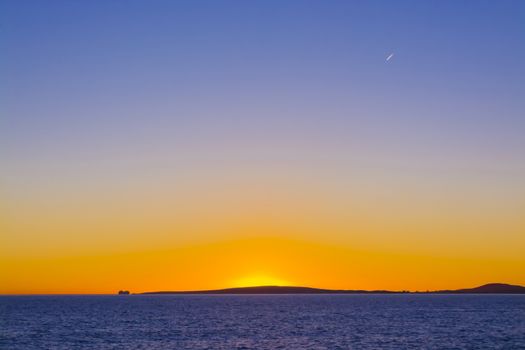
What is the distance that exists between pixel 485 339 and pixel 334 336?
705 inches

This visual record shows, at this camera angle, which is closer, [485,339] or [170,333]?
[485,339]

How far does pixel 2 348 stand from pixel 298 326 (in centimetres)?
4667

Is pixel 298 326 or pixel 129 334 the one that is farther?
pixel 298 326

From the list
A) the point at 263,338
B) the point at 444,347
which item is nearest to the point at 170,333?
the point at 263,338

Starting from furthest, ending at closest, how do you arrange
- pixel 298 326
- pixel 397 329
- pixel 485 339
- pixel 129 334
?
pixel 298 326 → pixel 397 329 → pixel 129 334 → pixel 485 339

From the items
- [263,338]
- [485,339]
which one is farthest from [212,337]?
[485,339]

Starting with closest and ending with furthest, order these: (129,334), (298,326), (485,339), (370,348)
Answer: (370,348), (485,339), (129,334), (298,326)

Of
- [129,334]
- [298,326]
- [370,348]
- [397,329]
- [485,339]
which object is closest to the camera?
[370,348]

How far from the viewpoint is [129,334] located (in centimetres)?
8894

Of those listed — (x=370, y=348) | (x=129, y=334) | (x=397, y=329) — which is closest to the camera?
(x=370, y=348)

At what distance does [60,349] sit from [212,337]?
19.6 meters

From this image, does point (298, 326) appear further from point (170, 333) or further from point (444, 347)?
point (444, 347)

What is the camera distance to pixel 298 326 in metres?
105

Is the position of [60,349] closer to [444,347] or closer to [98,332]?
[98,332]
